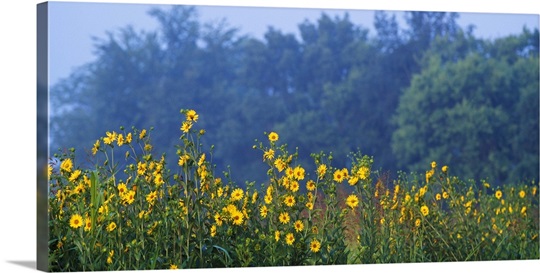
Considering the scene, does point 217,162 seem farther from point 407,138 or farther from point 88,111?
point 407,138

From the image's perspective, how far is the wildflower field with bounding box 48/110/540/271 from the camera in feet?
25.2

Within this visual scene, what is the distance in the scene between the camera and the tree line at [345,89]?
344 inches

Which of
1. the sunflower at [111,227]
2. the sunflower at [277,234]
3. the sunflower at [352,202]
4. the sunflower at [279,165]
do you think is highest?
the sunflower at [279,165]

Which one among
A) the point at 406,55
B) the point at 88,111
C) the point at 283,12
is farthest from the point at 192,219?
the point at 406,55

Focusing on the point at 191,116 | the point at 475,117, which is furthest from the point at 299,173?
the point at 475,117

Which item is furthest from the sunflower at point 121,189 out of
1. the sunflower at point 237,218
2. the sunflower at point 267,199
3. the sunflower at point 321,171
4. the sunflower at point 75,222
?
the sunflower at point 321,171

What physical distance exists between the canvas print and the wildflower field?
1 centimetres

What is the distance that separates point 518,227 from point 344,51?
2117 millimetres

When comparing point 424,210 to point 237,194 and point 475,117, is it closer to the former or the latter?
point 475,117

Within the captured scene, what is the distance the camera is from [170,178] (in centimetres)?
786

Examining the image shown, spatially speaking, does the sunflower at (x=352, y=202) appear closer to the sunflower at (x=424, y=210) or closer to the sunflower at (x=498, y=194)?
the sunflower at (x=424, y=210)

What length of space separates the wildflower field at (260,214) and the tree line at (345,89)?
22 centimetres

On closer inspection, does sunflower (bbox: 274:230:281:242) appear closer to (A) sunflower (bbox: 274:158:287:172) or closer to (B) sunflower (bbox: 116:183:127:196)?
(A) sunflower (bbox: 274:158:287:172)

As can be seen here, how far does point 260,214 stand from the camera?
26.6 feet
